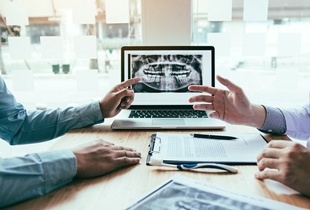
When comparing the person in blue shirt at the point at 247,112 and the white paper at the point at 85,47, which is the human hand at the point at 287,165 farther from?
the white paper at the point at 85,47

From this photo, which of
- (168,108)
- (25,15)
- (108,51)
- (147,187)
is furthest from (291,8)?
(25,15)

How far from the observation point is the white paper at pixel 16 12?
1.51m

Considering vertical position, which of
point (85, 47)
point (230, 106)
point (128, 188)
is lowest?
point (128, 188)

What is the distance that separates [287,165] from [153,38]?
3.27 feet

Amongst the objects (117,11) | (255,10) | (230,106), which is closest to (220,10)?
(255,10)

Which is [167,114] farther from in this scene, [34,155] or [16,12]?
[16,12]

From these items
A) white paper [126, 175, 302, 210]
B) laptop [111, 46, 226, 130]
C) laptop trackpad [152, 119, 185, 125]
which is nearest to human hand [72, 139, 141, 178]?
white paper [126, 175, 302, 210]

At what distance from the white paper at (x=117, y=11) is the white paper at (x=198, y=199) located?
1.02 metres

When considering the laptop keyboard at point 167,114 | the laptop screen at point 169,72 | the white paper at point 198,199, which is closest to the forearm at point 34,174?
the white paper at point 198,199

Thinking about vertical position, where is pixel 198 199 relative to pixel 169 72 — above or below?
below

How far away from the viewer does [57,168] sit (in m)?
0.71

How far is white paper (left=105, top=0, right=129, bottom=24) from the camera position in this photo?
148 cm

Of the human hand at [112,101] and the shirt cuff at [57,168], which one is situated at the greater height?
the human hand at [112,101]

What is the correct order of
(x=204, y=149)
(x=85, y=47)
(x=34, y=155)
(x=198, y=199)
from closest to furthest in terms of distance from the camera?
(x=198, y=199)
(x=34, y=155)
(x=204, y=149)
(x=85, y=47)
